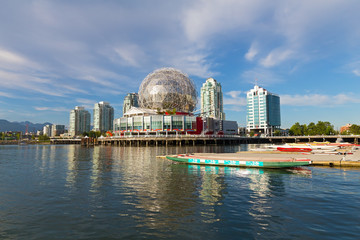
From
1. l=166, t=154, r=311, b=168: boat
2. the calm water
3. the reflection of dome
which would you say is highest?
the reflection of dome

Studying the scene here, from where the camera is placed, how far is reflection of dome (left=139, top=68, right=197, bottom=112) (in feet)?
433

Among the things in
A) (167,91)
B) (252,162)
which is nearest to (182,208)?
(252,162)

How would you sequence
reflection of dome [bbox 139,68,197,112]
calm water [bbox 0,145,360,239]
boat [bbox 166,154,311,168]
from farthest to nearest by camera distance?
reflection of dome [bbox 139,68,197,112]
boat [bbox 166,154,311,168]
calm water [bbox 0,145,360,239]

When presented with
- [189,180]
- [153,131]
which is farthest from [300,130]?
[189,180]

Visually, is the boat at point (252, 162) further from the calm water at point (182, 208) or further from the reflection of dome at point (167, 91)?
the reflection of dome at point (167, 91)

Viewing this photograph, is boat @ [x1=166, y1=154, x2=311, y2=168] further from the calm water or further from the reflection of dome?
the reflection of dome

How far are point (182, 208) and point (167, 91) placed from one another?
119021mm

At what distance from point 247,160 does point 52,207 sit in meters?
25.0

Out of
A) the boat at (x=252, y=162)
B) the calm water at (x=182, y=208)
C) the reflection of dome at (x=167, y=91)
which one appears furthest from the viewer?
the reflection of dome at (x=167, y=91)

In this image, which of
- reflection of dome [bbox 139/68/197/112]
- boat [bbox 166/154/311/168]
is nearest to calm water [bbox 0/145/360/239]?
boat [bbox 166/154/311/168]

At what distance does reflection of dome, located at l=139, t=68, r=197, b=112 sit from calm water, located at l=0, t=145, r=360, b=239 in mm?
109844

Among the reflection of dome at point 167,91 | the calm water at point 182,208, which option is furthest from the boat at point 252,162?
the reflection of dome at point 167,91

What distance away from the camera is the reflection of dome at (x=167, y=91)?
433 feet

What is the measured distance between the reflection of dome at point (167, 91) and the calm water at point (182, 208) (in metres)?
110
